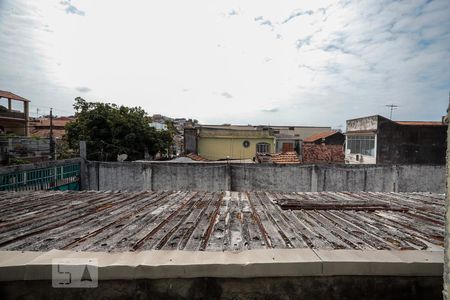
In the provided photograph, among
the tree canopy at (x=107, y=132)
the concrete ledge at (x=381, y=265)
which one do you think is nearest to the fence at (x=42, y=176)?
the tree canopy at (x=107, y=132)

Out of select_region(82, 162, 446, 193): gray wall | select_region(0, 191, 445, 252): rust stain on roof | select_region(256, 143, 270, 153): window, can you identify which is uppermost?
select_region(256, 143, 270, 153): window

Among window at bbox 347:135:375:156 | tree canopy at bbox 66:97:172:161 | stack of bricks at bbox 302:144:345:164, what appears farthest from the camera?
window at bbox 347:135:375:156

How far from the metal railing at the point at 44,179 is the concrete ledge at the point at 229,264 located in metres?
9.14

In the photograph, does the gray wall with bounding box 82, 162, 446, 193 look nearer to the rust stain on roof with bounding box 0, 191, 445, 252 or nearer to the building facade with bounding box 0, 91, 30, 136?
the rust stain on roof with bounding box 0, 191, 445, 252

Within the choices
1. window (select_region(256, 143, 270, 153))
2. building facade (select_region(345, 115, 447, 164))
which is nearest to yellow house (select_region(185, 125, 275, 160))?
window (select_region(256, 143, 270, 153))

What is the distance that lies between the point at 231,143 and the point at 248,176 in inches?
663

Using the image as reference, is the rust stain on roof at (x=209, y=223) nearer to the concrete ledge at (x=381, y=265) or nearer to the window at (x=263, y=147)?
the concrete ledge at (x=381, y=265)

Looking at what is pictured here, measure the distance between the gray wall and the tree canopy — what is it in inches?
296

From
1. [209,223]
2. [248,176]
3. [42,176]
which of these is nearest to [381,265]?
A: [209,223]

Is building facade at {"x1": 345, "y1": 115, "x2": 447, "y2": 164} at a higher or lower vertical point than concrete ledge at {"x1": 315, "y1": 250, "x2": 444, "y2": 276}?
higher

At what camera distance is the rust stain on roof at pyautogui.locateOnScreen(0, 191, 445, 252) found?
2689mm

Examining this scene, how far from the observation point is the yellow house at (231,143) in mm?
29141

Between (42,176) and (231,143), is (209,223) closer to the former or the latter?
(42,176)

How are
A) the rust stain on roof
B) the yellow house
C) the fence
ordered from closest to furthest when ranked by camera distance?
the rust stain on roof
the fence
the yellow house
